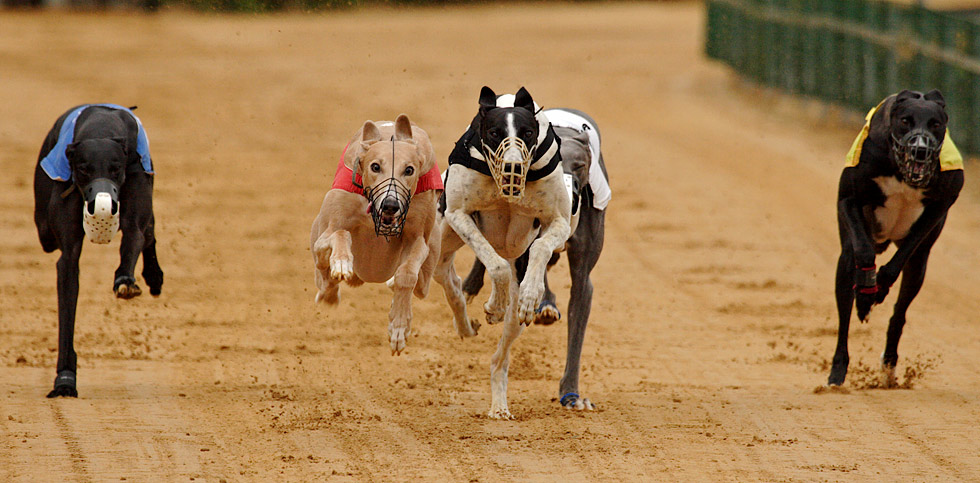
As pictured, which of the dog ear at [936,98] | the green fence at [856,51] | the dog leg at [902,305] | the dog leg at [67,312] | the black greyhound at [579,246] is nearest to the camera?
the black greyhound at [579,246]

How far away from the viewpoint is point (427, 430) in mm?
6641

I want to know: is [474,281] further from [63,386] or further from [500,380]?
[63,386]

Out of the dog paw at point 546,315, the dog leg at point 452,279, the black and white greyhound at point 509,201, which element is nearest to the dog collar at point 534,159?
the black and white greyhound at point 509,201

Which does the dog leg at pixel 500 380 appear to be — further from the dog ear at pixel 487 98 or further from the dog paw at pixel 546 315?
the dog ear at pixel 487 98

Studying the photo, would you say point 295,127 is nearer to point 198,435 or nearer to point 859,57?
point 859,57

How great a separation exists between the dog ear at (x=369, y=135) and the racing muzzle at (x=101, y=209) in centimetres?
150

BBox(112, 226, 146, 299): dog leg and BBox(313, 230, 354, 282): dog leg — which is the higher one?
BBox(313, 230, 354, 282): dog leg

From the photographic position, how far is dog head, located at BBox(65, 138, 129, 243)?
A: 6.63 meters

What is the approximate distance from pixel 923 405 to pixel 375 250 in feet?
10.9

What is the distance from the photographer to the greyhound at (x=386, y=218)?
5.80m

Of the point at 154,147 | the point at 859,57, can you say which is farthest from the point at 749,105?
the point at 154,147

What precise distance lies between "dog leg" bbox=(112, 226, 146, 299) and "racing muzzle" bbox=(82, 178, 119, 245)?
0.18 m

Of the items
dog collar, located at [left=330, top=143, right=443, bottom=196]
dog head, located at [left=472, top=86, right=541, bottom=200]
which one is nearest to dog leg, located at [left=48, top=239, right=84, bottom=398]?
dog collar, located at [left=330, top=143, right=443, bottom=196]

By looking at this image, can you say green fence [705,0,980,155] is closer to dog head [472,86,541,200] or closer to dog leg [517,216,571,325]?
dog leg [517,216,571,325]
